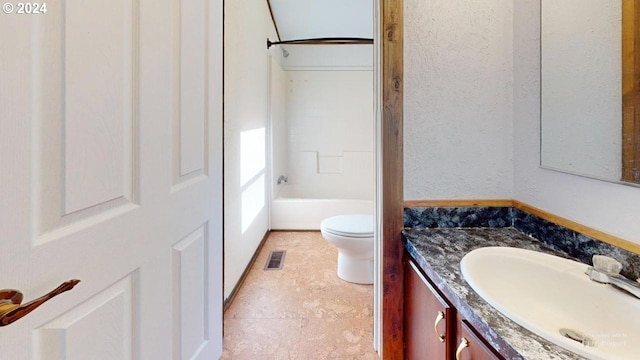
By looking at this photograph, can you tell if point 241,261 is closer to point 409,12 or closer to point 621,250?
point 409,12

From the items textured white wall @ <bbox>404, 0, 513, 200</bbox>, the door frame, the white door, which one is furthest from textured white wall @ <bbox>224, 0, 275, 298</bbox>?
textured white wall @ <bbox>404, 0, 513, 200</bbox>

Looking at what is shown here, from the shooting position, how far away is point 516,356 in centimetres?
59

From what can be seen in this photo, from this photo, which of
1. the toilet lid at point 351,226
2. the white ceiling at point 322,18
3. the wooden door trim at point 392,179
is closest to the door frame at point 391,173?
the wooden door trim at point 392,179

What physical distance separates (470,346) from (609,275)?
1.32ft

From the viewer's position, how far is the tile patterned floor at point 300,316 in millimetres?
1666

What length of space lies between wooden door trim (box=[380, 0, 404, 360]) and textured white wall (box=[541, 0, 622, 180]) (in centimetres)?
53

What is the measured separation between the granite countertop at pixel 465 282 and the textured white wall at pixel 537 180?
166 mm

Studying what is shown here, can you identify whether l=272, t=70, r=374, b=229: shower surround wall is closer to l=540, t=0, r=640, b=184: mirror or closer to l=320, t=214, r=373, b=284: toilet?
l=320, t=214, r=373, b=284: toilet

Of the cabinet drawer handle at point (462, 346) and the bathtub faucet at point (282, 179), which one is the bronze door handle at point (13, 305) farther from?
the bathtub faucet at point (282, 179)

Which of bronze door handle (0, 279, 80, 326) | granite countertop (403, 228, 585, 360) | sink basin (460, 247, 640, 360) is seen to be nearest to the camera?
bronze door handle (0, 279, 80, 326)

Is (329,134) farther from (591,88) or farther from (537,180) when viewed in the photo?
(591,88)

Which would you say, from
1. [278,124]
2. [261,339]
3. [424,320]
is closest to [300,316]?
[261,339]

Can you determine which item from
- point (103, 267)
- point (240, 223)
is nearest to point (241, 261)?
point (240, 223)

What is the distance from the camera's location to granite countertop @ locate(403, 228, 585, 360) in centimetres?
61
